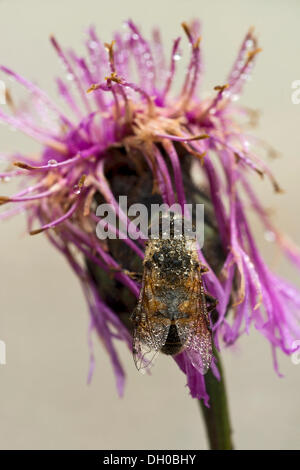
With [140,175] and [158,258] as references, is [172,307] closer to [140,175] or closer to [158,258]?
[158,258]

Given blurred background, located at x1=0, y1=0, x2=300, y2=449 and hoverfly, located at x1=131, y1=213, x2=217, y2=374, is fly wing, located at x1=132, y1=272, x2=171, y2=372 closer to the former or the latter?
hoverfly, located at x1=131, y1=213, x2=217, y2=374

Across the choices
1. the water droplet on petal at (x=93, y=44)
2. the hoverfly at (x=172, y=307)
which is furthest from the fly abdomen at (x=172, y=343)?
the water droplet on petal at (x=93, y=44)

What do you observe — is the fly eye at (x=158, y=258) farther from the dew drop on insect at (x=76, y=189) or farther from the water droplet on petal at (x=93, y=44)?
the water droplet on petal at (x=93, y=44)

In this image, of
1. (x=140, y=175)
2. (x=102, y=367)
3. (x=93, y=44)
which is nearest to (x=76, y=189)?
(x=140, y=175)

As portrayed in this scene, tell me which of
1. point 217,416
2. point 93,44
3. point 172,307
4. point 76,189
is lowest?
point 217,416

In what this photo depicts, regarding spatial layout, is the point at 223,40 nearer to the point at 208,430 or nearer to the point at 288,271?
the point at 288,271

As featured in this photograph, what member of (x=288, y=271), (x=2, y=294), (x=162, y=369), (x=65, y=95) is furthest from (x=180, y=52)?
(x=2, y=294)

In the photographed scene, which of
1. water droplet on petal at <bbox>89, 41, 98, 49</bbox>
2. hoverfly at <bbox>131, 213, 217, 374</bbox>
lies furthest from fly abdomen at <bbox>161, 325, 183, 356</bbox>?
water droplet on petal at <bbox>89, 41, 98, 49</bbox>

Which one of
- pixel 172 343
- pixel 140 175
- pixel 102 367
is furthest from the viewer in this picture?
pixel 102 367
